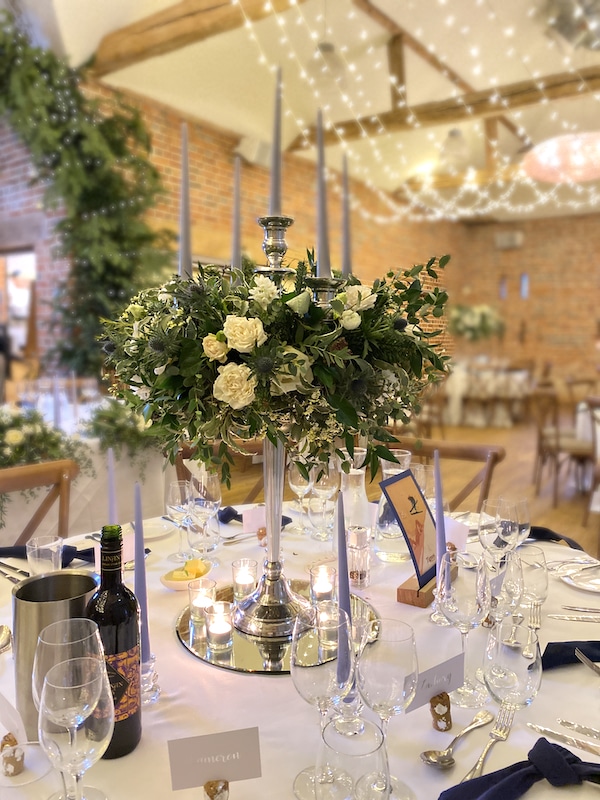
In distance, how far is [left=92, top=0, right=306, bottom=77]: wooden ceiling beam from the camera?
447 centimetres

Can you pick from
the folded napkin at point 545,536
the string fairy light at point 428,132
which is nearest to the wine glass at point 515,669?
the folded napkin at point 545,536

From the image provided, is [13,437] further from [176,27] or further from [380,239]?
[380,239]

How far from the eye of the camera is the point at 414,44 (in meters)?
5.39

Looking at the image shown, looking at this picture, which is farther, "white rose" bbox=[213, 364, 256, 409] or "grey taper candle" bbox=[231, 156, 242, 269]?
"grey taper candle" bbox=[231, 156, 242, 269]

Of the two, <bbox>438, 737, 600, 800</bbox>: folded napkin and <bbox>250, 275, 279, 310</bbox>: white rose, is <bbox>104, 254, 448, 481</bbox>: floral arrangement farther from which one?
<bbox>438, 737, 600, 800</bbox>: folded napkin

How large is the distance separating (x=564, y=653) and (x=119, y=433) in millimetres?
2248

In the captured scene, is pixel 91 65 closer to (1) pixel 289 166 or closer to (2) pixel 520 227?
(1) pixel 289 166

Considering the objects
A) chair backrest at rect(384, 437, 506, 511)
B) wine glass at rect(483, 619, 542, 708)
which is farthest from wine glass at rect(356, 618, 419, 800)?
chair backrest at rect(384, 437, 506, 511)

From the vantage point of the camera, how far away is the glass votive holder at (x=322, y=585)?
1168 mm

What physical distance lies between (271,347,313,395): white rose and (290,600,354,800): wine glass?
1.10ft

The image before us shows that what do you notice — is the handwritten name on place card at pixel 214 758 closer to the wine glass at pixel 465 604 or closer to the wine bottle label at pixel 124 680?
the wine bottle label at pixel 124 680

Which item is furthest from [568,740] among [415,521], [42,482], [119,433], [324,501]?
[119,433]

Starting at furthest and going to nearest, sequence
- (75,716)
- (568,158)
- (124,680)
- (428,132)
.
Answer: (428,132), (568,158), (124,680), (75,716)

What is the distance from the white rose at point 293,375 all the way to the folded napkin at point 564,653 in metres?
0.58
